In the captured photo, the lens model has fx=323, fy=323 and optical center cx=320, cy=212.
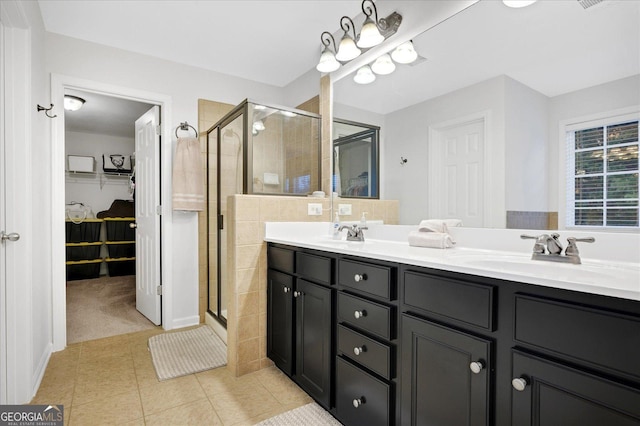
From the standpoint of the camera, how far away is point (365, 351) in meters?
1.36

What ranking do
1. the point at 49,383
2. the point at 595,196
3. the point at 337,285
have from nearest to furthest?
the point at 595,196
the point at 337,285
the point at 49,383

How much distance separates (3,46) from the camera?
169 cm

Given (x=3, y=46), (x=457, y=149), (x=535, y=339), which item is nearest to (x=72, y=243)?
(x=3, y=46)

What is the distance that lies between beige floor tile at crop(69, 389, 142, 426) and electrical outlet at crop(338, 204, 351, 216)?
1674 millimetres

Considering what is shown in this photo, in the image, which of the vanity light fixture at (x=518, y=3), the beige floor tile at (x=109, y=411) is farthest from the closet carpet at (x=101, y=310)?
the vanity light fixture at (x=518, y=3)

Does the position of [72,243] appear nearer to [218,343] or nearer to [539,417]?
[218,343]

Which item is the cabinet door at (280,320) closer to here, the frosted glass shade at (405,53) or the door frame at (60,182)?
the frosted glass shade at (405,53)

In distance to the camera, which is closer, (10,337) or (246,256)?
(10,337)

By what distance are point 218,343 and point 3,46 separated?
2.29 meters

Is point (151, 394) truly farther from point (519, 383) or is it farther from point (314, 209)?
point (519, 383)

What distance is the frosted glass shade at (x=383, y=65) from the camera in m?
2.04

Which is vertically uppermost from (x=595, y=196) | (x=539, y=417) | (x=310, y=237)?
(x=595, y=196)

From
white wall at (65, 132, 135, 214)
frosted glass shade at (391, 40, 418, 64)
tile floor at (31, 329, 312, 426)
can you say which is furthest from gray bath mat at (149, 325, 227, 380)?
white wall at (65, 132, 135, 214)

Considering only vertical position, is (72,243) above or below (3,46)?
below
